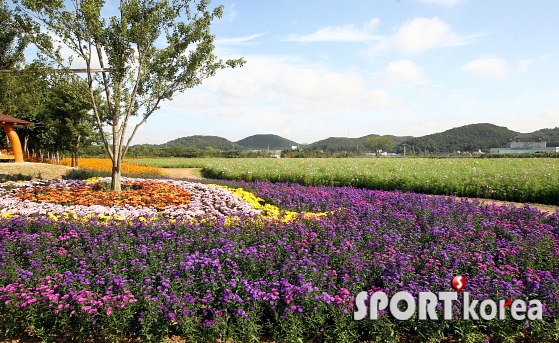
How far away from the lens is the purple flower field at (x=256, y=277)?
3.30m

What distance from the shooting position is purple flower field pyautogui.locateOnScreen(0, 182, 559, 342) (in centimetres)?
330

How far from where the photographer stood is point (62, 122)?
23156 mm

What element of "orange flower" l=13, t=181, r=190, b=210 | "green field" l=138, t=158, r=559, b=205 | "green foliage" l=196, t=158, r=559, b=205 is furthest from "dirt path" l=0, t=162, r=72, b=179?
"green foliage" l=196, t=158, r=559, b=205

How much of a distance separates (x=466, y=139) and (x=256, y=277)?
112828 mm

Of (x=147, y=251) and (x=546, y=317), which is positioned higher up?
(x=147, y=251)

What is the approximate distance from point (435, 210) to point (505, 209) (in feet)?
5.65

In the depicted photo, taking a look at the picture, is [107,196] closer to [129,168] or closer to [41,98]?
[129,168]

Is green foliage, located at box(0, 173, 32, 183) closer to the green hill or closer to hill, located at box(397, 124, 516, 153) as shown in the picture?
hill, located at box(397, 124, 516, 153)

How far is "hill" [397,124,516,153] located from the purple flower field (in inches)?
3946

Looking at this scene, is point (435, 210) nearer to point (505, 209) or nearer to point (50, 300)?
point (505, 209)

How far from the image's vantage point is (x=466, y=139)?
102 metres

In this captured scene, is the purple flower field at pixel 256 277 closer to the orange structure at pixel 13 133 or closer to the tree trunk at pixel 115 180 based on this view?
the tree trunk at pixel 115 180

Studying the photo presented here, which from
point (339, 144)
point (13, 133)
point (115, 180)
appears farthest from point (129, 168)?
point (339, 144)

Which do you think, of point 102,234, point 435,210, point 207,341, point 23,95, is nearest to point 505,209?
point 435,210
